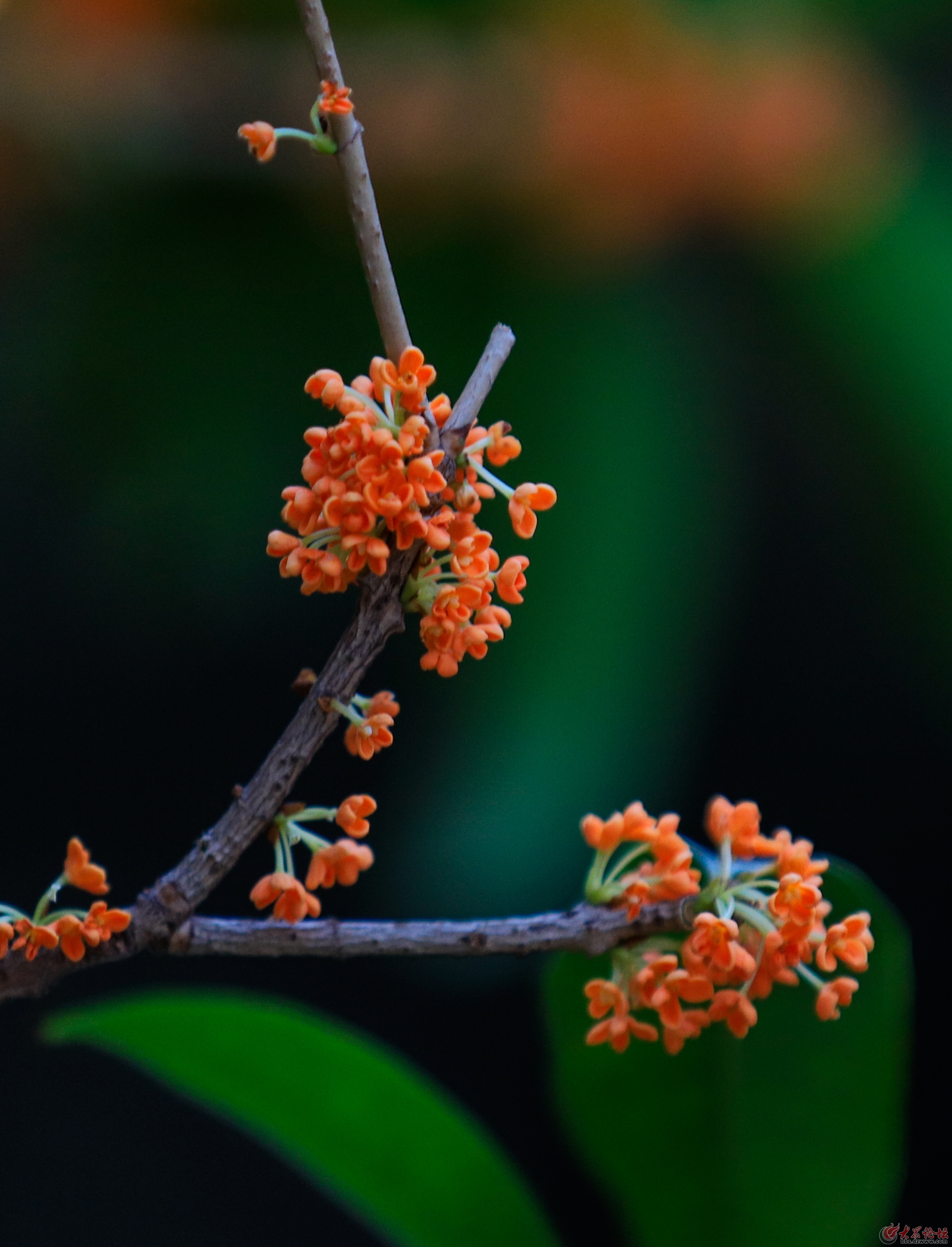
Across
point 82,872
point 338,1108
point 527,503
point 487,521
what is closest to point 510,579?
point 527,503

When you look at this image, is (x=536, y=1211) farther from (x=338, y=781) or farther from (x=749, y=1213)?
(x=338, y=781)

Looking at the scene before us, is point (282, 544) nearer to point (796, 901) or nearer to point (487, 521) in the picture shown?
point (796, 901)

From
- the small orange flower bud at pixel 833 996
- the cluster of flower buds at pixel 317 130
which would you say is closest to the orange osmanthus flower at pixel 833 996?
the small orange flower bud at pixel 833 996

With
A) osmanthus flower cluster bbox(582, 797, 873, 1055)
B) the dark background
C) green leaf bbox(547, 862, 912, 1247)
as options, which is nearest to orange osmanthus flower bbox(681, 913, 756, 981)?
osmanthus flower cluster bbox(582, 797, 873, 1055)

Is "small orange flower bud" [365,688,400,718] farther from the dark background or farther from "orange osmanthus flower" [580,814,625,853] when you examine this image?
the dark background

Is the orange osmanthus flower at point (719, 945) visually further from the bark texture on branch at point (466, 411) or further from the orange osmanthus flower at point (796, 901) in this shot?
the bark texture on branch at point (466, 411)
